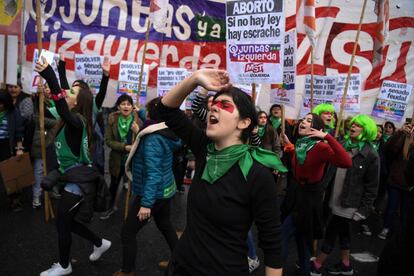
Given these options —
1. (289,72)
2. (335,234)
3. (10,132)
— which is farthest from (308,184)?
(10,132)

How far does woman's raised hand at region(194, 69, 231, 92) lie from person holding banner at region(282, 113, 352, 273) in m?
1.65

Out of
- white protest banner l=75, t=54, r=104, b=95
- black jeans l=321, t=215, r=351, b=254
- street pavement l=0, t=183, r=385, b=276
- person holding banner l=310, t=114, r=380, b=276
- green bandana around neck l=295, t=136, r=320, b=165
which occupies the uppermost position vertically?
white protest banner l=75, t=54, r=104, b=95

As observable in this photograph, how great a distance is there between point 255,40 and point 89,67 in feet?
12.1

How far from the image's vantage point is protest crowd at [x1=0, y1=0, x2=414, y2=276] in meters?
1.79

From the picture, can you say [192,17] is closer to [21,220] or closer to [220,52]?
[220,52]

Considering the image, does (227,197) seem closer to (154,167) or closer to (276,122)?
(154,167)

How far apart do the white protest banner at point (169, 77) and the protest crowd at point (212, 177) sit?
75 centimetres

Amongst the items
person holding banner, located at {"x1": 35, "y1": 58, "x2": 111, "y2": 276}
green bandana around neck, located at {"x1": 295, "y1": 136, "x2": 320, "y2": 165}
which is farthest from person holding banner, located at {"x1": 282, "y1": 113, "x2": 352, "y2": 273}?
person holding banner, located at {"x1": 35, "y1": 58, "x2": 111, "y2": 276}

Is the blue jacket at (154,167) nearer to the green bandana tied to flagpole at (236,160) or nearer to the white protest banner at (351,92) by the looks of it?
the green bandana tied to flagpole at (236,160)

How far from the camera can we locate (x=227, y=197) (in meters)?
1.77

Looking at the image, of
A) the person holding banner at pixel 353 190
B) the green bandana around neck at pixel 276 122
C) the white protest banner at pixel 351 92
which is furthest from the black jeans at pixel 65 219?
the white protest banner at pixel 351 92

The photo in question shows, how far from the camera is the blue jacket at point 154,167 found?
3.13m

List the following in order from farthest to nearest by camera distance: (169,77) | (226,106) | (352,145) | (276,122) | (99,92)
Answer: (276,122)
(169,77)
(99,92)
(352,145)
(226,106)

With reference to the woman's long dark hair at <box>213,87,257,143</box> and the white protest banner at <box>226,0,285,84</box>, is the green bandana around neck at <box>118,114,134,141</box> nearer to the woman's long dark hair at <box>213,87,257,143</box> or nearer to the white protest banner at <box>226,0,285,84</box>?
the white protest banner at <box>226,0,285,84</box>
